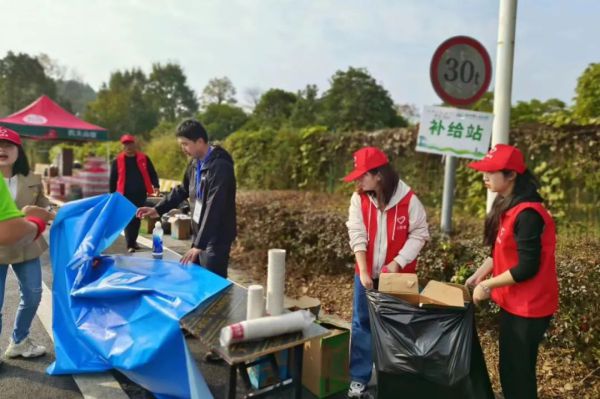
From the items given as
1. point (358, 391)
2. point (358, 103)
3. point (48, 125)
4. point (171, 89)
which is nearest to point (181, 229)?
point (358, 391)

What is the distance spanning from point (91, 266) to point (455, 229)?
394 centimetres

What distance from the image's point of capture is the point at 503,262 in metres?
2.38

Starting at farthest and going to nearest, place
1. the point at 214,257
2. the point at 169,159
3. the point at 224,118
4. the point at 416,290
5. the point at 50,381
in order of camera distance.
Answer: the point at 224,118
the point at 169,159
the point at 214,257
the point at 50,381
the point at 416,290

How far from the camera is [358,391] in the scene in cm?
296

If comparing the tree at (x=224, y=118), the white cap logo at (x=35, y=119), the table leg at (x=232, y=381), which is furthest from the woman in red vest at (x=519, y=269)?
the tree at (x=224, y=118)

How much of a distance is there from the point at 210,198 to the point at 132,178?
4.15m

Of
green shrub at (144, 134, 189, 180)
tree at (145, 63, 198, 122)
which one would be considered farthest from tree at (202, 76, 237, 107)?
green shrub at (144, 134, 189, 180)

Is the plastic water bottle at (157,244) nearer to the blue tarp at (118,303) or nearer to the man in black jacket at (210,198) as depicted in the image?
the blue tarp at (118,303)

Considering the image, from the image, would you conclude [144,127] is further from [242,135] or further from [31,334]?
[31,334]

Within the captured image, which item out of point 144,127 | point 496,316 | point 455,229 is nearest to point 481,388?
point 496,316

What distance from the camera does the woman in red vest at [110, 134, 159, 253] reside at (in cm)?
686

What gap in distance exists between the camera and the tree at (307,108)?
3859 cm

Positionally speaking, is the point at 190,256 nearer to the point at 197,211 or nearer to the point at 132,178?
the point at 197,211

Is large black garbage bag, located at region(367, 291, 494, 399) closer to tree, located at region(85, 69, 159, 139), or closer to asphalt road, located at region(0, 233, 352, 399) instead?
asphalt road, located at region(0, 233, 352, 399)
